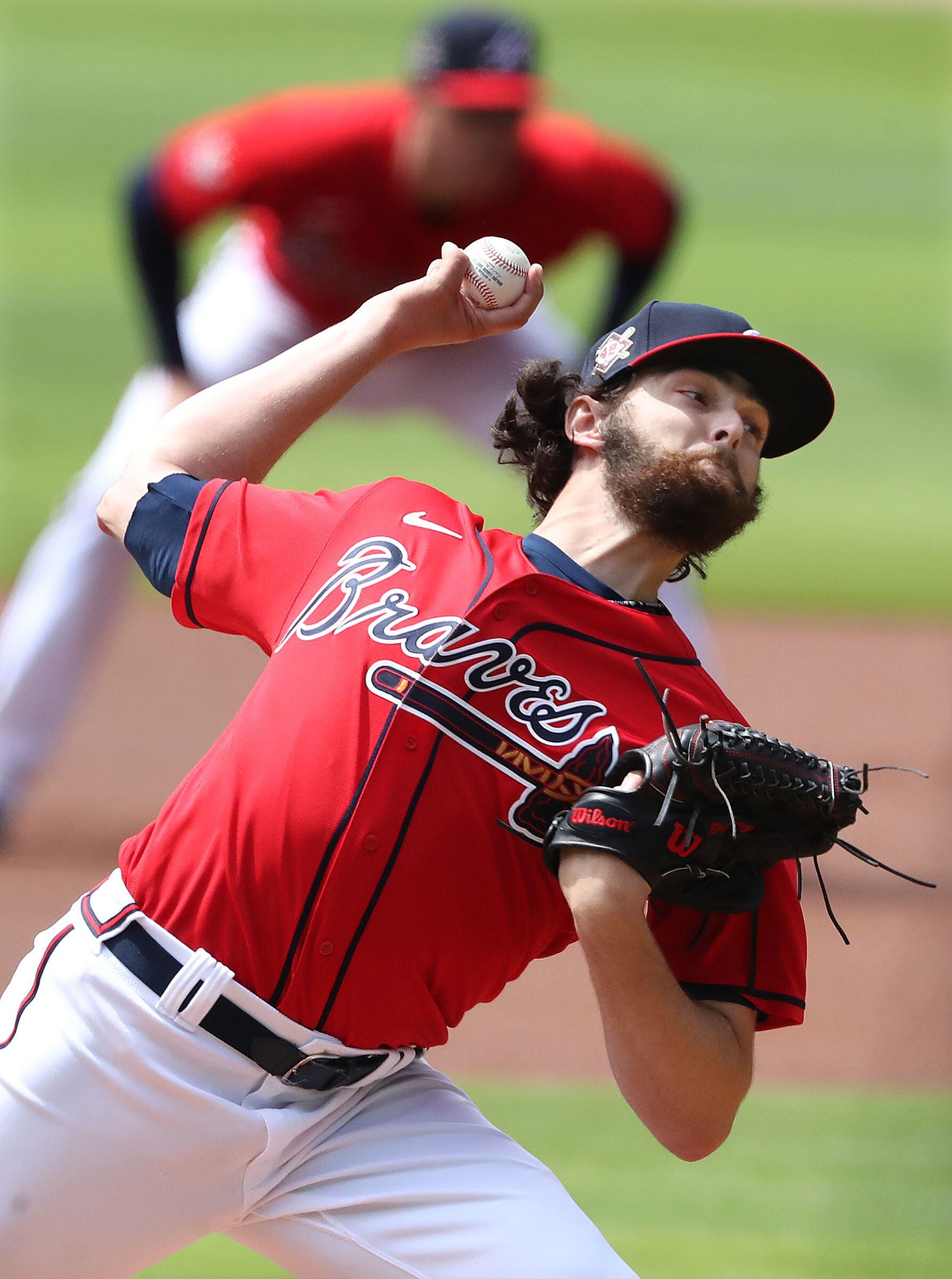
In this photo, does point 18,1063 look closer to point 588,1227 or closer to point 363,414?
point 588,1227

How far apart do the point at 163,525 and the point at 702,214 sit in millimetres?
19277

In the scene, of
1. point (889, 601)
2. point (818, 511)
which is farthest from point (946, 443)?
point (889, 601)

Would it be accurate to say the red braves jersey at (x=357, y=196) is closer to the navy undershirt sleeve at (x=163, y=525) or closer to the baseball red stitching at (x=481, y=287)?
the baseball red stitching at (x=481, y=287)

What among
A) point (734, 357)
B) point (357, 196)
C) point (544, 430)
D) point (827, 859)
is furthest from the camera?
point (827, 859)

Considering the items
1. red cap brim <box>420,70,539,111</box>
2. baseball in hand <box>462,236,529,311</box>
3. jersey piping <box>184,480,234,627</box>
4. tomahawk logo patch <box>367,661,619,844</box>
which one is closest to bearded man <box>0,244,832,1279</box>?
tomahawk logo patch <box>367,661,619,844</box>

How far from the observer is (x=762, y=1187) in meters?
3.96

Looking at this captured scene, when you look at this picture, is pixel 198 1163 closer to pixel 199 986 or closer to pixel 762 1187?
pixel 199 986

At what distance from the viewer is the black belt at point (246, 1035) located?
7.14 feet

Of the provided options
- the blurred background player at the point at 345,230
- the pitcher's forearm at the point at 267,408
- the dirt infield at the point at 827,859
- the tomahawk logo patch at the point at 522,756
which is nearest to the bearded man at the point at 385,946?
the tomahawk logo patch at the point at 522,756

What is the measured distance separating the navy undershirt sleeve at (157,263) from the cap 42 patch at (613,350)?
2.85 metres

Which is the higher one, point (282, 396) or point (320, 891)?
point (282, 396)

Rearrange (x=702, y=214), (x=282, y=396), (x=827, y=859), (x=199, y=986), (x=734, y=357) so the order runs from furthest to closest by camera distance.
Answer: (x=702, y=214) → (x=827, y=859) → (x=282, y=396) → (x=734, y=357) → (x=199, y=986)

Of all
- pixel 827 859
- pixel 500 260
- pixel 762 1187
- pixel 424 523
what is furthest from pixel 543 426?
pixel 827 859

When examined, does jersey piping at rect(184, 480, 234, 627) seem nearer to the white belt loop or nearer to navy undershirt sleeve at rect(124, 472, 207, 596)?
navy undershirt sleeve at rect(124, 472, 207, 596)
